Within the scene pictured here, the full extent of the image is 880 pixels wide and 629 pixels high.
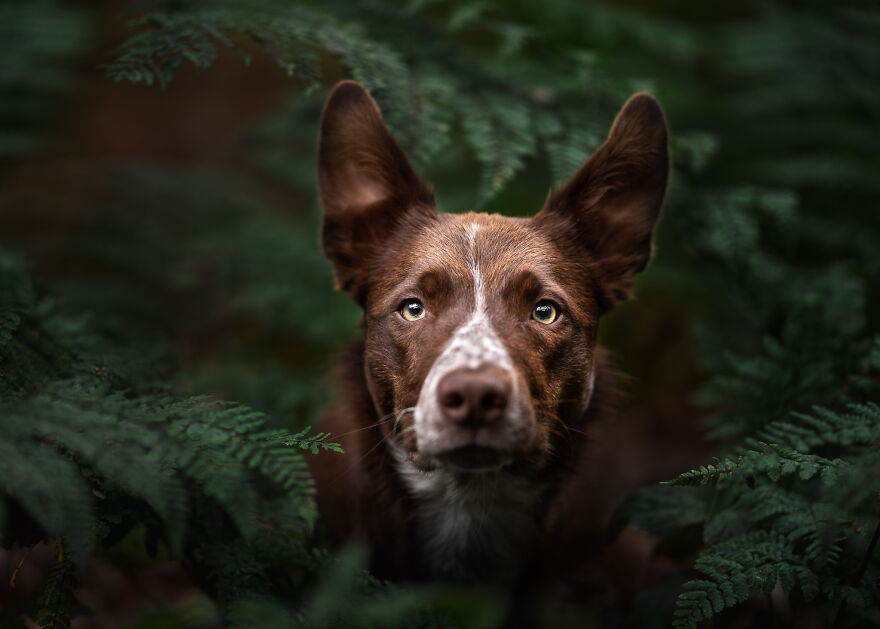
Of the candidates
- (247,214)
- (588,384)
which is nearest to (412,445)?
(588,384)

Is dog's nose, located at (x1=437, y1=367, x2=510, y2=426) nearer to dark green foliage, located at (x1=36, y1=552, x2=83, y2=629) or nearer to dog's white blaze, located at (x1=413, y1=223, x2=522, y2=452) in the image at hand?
dog's white blaze, located at (x1=413, y1=223, x2=522, y2=452)

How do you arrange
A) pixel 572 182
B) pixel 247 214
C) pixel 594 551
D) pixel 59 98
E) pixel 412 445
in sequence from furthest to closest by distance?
pixel 247 214
pixel 59 98
pixel 594 551
pixel 572 182
pixel 412 445

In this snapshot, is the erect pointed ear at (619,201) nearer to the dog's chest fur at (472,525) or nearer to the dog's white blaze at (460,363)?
the dog's white blaze at (460,363)

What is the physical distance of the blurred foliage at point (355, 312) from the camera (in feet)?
6.71

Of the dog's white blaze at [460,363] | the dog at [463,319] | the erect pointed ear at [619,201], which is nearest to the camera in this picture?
the dog's white blaze at [460,363]

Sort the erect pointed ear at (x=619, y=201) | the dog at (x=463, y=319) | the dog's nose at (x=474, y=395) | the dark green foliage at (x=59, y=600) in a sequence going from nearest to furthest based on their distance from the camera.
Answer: the dark green foliage at (x=59, y=600) → the dog's nose at (x=474, y=395) → the dog at (x=463, y=319) → the erect pointed ear at (x=619, y=201)

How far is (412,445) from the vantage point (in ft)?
8.91

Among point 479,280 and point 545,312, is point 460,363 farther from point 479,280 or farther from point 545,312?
point 545,312

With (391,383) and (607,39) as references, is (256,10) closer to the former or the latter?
(391,383)

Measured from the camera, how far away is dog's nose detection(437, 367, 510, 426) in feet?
7.41

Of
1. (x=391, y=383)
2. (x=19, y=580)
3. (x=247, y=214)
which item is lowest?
(x=19, y=580)

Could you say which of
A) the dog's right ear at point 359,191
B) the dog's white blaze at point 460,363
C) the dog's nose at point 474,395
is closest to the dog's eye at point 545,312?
the dog's white blaze at point 460,363

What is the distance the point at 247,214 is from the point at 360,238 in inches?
112

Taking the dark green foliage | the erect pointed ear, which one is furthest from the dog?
the dark green foliage
